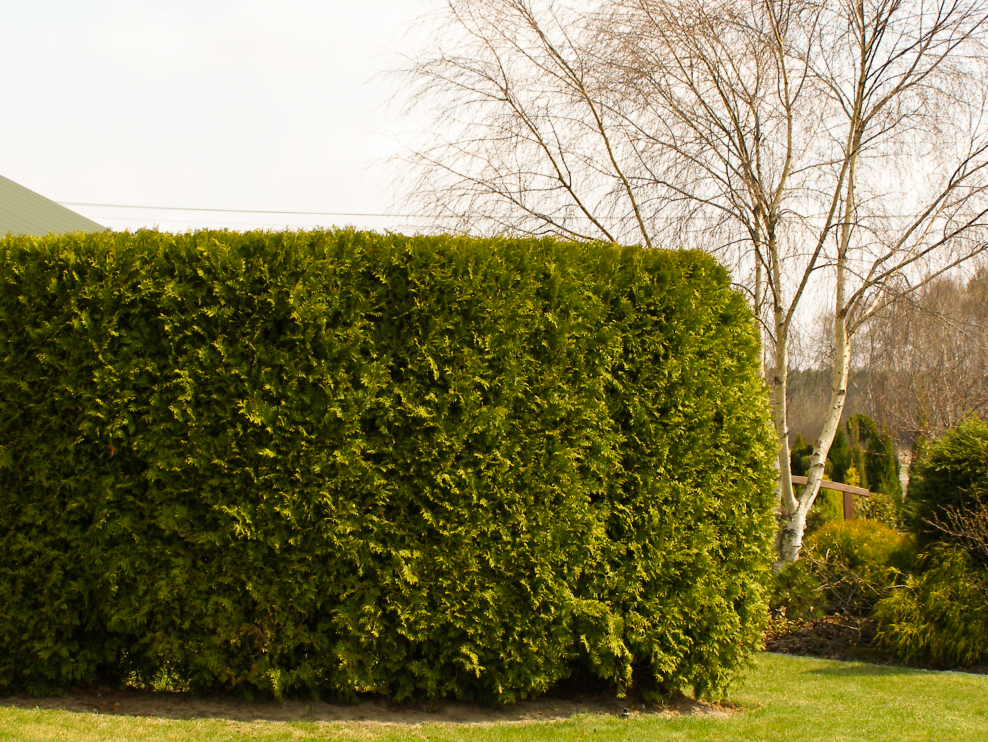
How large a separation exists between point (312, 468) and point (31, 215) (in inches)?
419

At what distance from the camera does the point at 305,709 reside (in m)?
4.62

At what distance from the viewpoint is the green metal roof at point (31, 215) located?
11.4m

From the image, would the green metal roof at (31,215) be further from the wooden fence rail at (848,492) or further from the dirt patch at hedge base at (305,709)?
the wooden fence rail at (848,492)

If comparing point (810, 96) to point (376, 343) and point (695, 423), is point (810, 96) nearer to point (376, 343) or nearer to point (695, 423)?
point (695, 423)

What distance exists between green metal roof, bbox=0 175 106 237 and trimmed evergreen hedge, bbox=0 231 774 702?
310 inches

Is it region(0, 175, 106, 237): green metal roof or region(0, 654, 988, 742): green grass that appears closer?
region(0, 654, 988, 742): green grass

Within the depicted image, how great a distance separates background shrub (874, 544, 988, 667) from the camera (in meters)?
6.42

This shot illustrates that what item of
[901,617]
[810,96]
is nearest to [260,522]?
[901,617]

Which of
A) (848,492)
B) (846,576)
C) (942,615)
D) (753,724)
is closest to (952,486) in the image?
(942,615)

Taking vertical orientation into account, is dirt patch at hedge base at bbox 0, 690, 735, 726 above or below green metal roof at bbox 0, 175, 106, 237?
below

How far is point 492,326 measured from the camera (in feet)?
15.4

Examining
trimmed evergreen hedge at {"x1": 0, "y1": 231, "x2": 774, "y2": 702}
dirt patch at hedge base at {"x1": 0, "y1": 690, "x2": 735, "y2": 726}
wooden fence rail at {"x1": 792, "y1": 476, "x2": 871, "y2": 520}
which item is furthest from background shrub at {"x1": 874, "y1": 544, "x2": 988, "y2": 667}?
wooden fence rail at {"x1": 792, "y1": 476, "x2": 871, "y2": 520}

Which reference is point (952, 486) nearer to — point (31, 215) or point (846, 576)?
point (846, 576)

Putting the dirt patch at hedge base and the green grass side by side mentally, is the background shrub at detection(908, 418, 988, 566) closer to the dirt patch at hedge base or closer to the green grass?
the green grass
